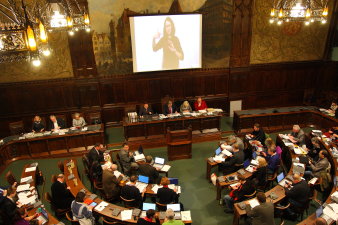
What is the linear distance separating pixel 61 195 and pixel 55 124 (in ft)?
14.1

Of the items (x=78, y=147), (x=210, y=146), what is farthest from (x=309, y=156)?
Result: (x=78, y=147)

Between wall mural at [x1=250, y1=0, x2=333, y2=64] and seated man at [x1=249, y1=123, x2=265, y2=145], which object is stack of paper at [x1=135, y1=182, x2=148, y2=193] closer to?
seated man at [x1=249, y1=123, x2=265, y2=145]

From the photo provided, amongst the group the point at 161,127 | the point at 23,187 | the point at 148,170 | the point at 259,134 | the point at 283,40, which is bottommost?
the point at 23,187

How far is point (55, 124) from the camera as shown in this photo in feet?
32.0

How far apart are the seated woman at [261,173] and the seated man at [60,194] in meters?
4.62

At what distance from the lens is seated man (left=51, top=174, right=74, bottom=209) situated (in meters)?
6.02

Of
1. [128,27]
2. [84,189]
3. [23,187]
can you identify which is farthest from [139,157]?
[128,27]

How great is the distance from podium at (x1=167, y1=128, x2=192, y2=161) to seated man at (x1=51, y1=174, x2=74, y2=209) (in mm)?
3634

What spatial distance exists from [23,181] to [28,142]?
2681mm

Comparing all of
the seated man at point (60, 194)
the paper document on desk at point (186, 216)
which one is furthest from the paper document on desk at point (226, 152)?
the seated man at point (60, 194)

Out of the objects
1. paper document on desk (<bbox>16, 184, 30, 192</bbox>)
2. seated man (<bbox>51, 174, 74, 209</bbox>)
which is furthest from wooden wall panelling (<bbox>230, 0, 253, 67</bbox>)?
paper document on desk (<bbox>16, 184, 30, 192</bbox>)

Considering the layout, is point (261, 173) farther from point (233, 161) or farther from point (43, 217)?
point (43, 217)

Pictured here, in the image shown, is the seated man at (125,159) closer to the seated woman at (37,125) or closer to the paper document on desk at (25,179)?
the paper document on desk at (25,179)

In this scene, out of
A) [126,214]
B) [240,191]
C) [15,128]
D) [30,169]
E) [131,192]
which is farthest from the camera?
[15,128]
